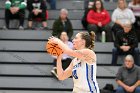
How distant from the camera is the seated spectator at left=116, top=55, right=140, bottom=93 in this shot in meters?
8.59

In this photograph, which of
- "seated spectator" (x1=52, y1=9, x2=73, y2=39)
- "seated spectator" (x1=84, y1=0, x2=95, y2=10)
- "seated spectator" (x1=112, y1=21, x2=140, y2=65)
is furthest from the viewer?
"seated spectator" (x1=84, y1=0, x2=95, y2=10)

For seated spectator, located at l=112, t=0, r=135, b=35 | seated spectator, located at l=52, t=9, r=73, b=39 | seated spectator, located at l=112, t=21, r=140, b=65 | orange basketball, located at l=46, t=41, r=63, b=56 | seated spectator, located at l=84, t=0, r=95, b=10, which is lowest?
seated spectator, located at l=112, t=21, r=140, b=65

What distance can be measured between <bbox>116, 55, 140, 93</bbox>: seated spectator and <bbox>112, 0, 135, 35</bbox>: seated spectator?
58.0 inches

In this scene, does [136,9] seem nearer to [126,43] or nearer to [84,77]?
[126,43]

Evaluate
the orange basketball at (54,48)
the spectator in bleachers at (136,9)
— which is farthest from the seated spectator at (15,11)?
the orange basketball at (54,48)

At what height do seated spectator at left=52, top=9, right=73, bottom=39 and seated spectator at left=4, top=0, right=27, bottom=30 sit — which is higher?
seated spectator at left=4, top=0, right=27, bottom=30

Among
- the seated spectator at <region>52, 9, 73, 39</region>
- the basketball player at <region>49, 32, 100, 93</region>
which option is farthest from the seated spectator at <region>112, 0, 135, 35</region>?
the basketball player at <region>49, 32, 100, 93</region>

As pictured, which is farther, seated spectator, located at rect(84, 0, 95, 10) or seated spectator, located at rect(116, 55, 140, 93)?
seated spectator, located at rect(84, 0, 95, 10)

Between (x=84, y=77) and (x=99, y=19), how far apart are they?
5546 mm

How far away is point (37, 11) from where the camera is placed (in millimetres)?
10344

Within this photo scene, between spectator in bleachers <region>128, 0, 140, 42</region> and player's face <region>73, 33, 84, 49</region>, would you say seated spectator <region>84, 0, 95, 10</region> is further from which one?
player's face <region>73, 33, 84, 49</region>

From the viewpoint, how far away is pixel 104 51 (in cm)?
1001

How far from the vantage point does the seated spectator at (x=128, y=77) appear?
338 inches

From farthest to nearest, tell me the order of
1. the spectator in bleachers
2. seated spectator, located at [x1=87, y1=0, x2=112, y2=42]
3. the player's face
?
1. the spectator in bleachers
2. seated spectator, located at [x1=87, y1=0, x2=112, y2=42]
3. the player's face
